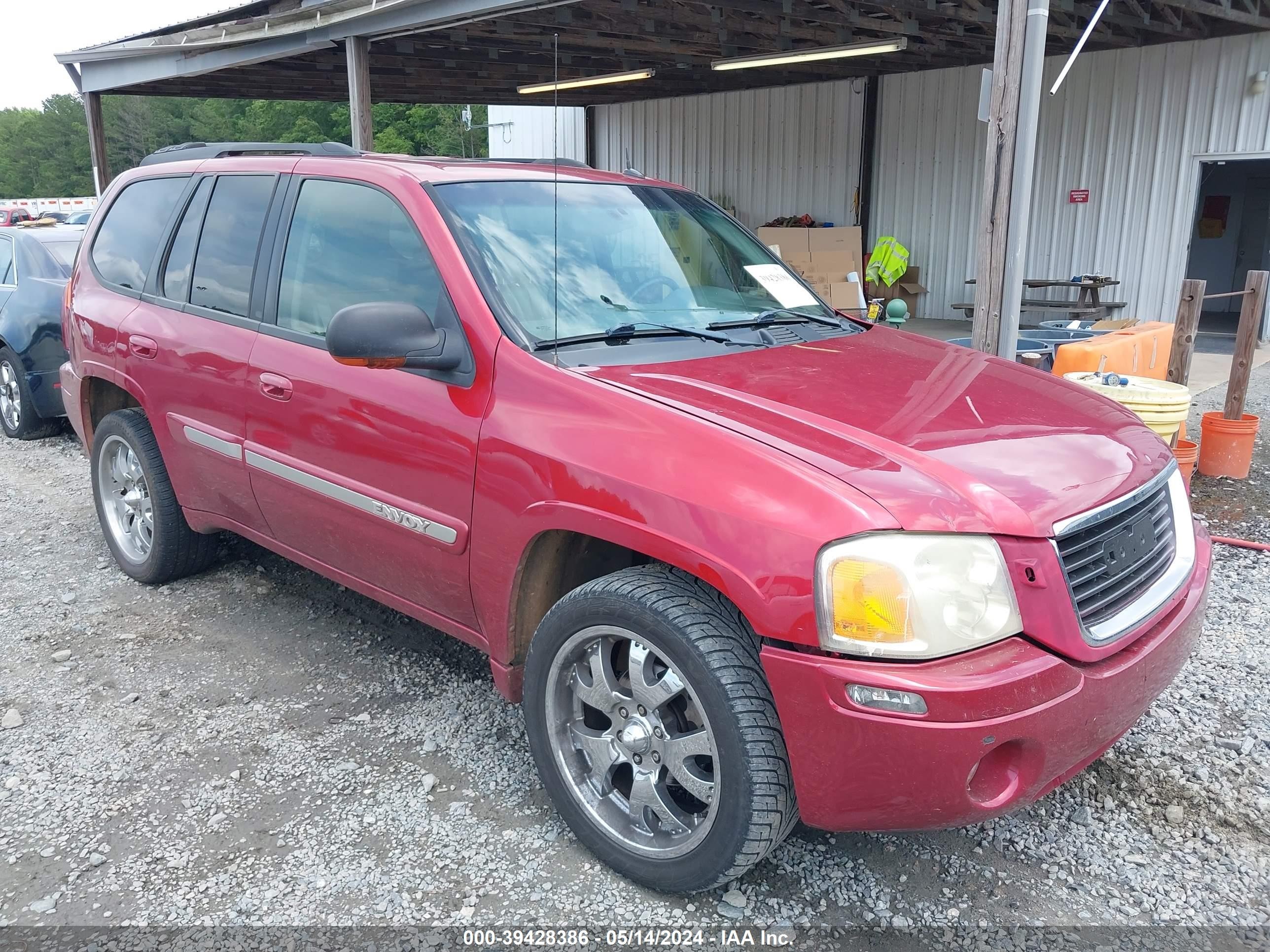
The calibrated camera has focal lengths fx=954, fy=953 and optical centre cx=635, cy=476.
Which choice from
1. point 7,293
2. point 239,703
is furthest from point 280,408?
point 7,293

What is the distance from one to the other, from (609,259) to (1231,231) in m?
17.3

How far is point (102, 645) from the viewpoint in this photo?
387 centimetres

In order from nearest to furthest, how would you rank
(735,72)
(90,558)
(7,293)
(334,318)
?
(334,318) → (90,558) → (7,293) → (735,72)

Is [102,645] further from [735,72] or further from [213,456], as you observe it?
[735,72]

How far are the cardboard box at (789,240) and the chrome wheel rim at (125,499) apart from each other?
455 inches

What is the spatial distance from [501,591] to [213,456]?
1.64m

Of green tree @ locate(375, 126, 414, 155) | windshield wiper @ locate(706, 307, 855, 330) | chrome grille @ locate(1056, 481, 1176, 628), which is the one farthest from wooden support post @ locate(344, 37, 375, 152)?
green tree @ locate(375, 126, 414, 155)

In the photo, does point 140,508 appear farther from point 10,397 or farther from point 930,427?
point 10,397

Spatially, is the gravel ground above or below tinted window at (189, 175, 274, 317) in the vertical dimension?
below

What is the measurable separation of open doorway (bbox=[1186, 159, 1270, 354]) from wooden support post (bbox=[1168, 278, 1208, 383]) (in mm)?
10429

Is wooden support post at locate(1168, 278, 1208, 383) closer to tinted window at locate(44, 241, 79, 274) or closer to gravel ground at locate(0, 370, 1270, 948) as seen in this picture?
gravel ground at locate(0, 370, 1270, 948)

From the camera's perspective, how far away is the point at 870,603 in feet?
6.48

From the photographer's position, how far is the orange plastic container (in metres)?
6.00

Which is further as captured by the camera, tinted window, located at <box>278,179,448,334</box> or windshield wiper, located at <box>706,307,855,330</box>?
windshield wiper, located at <box>706,307,855,330</box>
